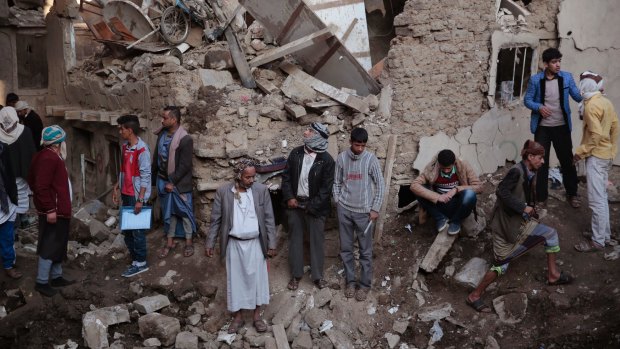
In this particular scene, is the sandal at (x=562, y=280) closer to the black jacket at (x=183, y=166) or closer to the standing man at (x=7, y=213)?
the black jacket at (x=183, y=166)

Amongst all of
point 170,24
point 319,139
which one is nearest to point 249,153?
point 319,139

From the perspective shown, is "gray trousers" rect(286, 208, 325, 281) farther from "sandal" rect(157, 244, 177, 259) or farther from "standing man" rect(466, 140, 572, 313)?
"standing man" rect(466, 140, 572, 313)

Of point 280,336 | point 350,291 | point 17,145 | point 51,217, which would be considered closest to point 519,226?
point 350,291

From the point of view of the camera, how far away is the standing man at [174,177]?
23.1 ft

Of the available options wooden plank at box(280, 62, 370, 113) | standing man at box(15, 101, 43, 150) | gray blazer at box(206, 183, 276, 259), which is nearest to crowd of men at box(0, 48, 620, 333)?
gray blazer at box(206, 183, 276, 259)

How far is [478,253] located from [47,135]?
481 cm

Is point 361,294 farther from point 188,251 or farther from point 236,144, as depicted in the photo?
point 236,144

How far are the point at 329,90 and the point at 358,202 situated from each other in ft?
6.23

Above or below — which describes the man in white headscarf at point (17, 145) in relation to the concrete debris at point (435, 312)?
above

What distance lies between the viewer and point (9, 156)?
7.10 m

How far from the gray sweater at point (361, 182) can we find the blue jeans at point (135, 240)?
2359 millimetres

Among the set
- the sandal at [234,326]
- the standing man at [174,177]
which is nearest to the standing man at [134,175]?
the standing man at [174,177]

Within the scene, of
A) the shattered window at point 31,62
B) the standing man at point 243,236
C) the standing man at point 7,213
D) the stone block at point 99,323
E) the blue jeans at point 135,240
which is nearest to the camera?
the standing man at point 243,236

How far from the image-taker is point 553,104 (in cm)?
698
